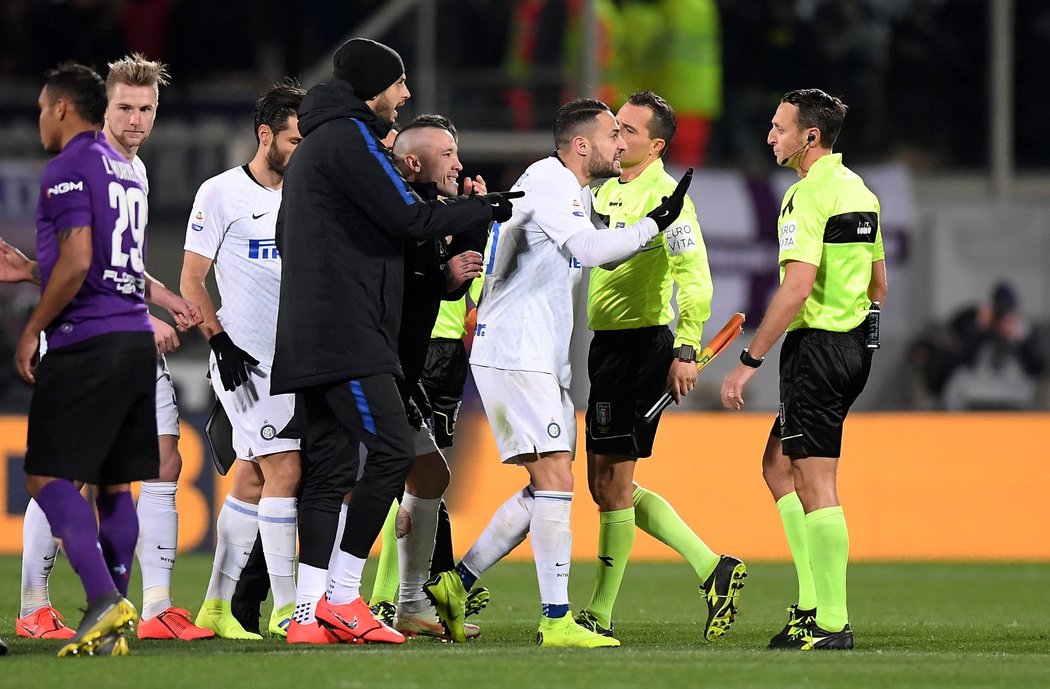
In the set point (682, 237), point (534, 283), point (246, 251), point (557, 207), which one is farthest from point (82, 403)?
point (682, 237)

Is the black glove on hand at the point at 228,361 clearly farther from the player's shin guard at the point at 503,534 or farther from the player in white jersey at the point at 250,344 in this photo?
the player's shin guard at the point at 503,534

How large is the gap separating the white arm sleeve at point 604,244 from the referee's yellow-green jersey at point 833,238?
2.06 feet

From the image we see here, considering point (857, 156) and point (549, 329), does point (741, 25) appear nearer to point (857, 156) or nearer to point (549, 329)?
point (857, 156)

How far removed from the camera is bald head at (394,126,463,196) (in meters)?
6.75

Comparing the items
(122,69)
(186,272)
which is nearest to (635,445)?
(186,272)

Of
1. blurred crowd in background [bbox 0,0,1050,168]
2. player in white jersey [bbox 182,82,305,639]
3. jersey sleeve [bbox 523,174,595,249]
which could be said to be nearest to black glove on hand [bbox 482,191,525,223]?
jersey sleeve [bbox 523,174,595,249]

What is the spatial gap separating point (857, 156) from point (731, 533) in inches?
255

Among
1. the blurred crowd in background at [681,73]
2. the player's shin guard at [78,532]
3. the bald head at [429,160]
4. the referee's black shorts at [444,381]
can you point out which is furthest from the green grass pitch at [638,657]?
the blurred crowd in background at [681,73]

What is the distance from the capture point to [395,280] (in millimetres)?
6215

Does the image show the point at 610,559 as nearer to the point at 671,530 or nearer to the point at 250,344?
the point at 671,530

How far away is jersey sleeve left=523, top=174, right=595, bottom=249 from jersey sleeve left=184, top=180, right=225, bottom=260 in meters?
1.32

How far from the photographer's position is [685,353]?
696 centimetres

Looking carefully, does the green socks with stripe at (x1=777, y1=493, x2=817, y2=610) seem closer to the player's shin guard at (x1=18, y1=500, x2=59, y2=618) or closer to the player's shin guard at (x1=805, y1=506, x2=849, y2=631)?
the player's shin guard at (x1=805, y1=506, x2=849, y2=631)

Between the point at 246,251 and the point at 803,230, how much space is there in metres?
2.34
